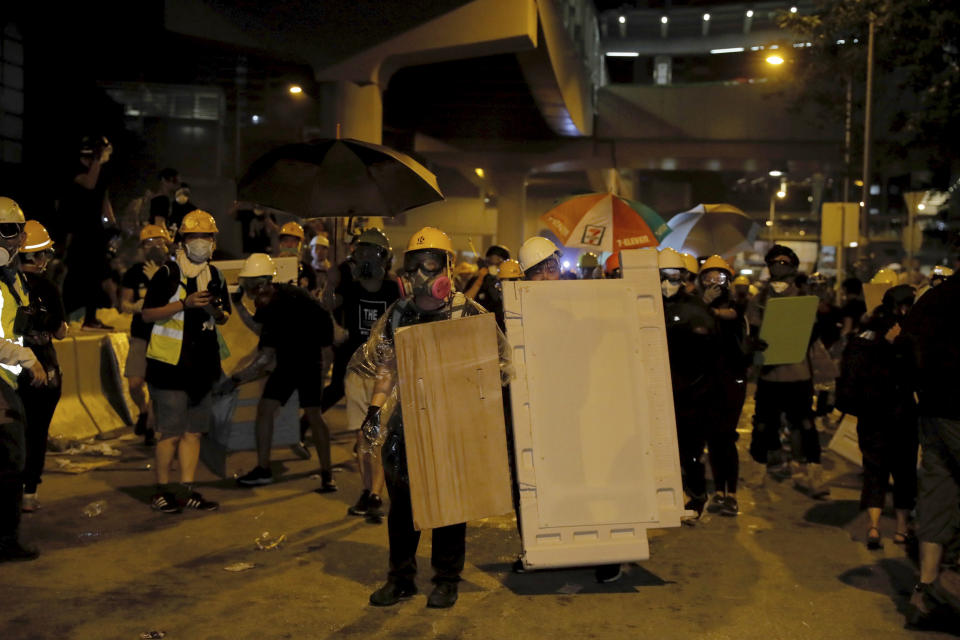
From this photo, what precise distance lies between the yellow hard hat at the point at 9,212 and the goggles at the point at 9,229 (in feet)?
0.08

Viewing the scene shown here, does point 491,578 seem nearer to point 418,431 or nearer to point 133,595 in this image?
point 418,431

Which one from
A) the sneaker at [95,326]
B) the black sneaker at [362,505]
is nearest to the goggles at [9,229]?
the black sneaker at [362,505]

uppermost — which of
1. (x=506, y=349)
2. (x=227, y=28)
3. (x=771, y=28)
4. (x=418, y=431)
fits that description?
(x=771, y=28)

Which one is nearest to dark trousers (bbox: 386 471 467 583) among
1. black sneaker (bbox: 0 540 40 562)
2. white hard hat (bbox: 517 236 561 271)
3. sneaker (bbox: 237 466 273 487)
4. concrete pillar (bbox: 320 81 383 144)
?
white hard hat (bbox: 517 236 561 271)

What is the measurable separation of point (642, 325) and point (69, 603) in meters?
3.46

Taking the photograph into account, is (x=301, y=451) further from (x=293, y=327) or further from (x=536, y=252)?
(x=536, y=252)

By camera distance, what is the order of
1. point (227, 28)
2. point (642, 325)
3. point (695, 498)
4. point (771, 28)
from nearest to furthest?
1. point (642, 325)
2. point (695, 498)
3. point (227, 28)
4. point (771, 28)

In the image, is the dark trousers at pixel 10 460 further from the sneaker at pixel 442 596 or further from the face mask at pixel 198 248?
the sneaker at pixel 442 596

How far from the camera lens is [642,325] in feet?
20.5

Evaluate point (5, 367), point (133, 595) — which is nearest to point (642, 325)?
point (133, 595)

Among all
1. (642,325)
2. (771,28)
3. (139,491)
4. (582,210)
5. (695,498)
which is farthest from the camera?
(771,28)

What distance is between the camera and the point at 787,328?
8953 millimetres

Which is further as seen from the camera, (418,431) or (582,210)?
(582,210)

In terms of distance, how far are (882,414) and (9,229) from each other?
5796mm
